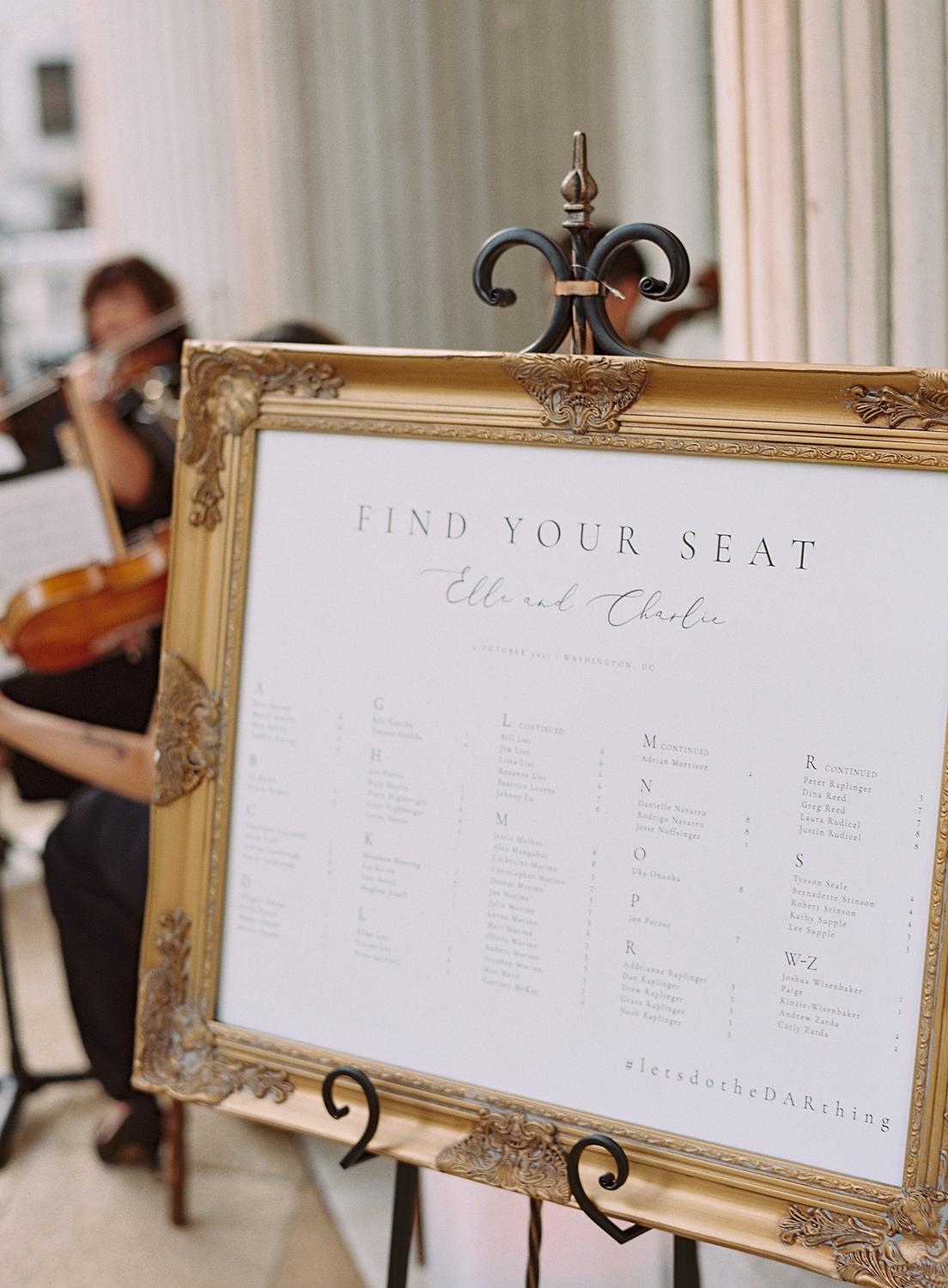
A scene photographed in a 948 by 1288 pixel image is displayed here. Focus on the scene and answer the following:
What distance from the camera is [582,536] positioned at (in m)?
0.90

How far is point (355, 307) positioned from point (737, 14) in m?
1.89

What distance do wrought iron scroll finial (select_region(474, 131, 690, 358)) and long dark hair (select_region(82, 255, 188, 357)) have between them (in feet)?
6.22

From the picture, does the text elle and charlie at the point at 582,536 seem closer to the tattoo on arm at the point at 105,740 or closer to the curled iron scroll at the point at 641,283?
the curled iron scroll at the point at 641,283

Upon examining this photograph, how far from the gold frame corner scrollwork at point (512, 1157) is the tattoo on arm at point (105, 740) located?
1.00 metres

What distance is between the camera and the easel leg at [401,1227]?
1031mm

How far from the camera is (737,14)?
51.4 inches

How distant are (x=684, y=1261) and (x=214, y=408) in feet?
2.56

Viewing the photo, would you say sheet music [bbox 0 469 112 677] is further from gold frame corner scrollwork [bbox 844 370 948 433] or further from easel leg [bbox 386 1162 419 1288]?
gold frame corner scrollwork [bbox 844 370 948 433]

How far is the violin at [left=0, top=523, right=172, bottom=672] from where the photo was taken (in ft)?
6.31

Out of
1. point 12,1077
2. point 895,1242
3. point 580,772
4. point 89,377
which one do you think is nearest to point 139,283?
point 89,377

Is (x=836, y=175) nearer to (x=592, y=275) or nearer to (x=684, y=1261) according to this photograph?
(x=592, y=275)

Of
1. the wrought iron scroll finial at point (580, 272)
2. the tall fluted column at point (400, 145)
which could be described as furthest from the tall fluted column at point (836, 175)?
the tall fluted column at point (400, 145)

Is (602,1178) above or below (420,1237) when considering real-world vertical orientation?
above

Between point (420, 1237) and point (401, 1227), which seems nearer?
point (401, 1227)
